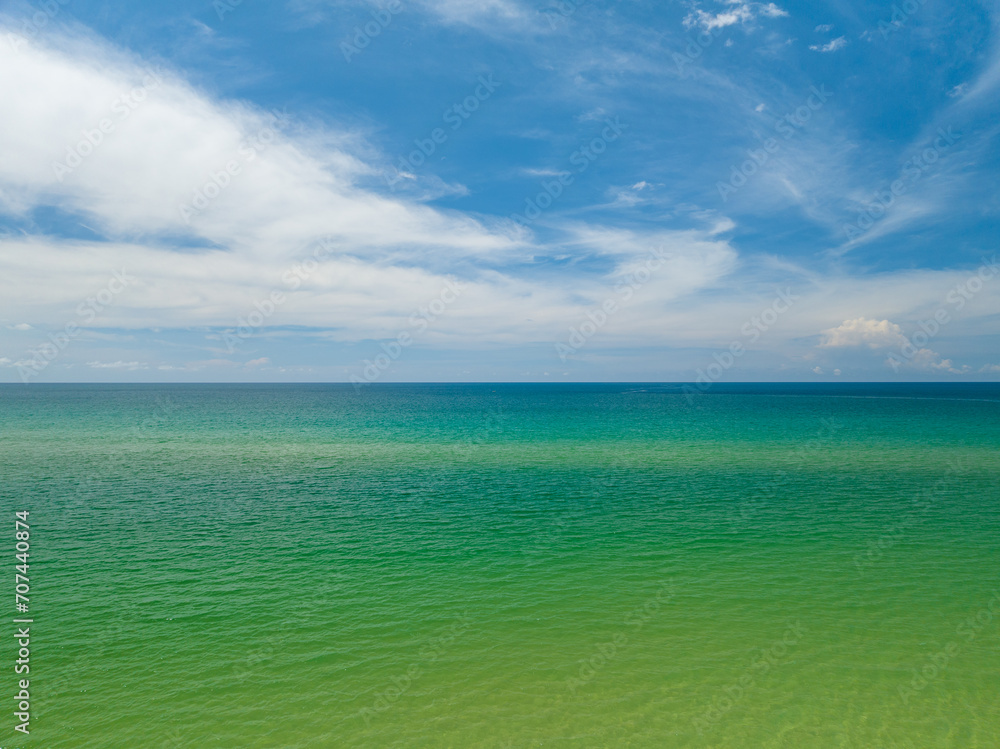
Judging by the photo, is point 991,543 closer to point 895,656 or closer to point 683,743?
point 895,656

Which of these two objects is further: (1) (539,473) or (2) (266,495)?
(1) (539,473)

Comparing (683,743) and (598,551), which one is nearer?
(683,743)

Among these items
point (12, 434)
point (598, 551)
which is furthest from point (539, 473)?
point (12, 434)

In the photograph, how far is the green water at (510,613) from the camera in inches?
425

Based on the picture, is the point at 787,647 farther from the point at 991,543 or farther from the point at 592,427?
the point at 592,427

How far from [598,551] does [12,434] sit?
3055 inches

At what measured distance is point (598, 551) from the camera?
21016 mm

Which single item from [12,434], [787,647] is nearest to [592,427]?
[787,647]

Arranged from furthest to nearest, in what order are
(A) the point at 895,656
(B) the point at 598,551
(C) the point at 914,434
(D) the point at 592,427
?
(D) the point at 592,427
(C) the point at 914,434
(B) the point at 598,551
(A) the point at 895,656

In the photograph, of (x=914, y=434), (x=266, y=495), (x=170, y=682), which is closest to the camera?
(x=170, y=682)

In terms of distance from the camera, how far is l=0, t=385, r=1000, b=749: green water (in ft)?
35.4

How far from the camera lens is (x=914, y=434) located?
6375 centimetres

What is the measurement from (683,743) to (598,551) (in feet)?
35.5

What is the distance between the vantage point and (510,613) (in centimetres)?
1554
